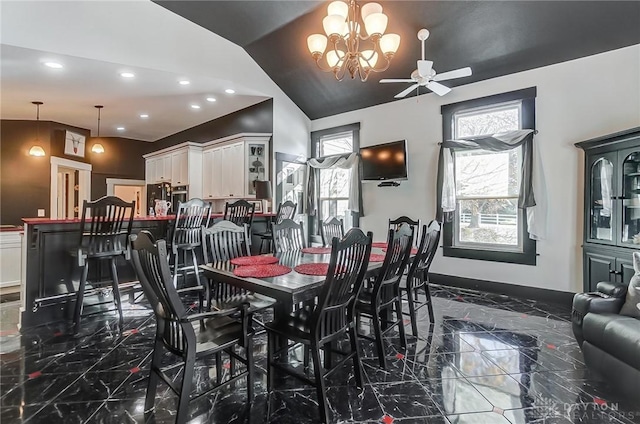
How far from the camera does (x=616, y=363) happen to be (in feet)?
6.86

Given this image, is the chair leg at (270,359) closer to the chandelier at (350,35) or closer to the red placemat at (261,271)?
the red placemat at (261,271)

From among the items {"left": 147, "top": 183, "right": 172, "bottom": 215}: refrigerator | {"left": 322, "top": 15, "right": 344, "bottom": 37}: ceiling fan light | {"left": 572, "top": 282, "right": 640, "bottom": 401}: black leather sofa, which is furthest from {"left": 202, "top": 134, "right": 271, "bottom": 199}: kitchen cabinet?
{"left": 572, "top": 282, "right": 640, "bottom": 401}: black leather sofa

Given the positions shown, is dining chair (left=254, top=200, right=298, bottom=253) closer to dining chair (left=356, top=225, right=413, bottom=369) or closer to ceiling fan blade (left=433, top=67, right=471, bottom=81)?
dining chair (left=356, top=225, right=413, bottom=369)

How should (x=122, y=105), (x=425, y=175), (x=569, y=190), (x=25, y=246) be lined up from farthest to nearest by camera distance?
(x=122, y=105)
(x=425, y=175)
(x=569, y=190)
(x=25, y=246)

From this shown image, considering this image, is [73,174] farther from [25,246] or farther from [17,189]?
[25,246]

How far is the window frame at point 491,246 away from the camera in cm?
420

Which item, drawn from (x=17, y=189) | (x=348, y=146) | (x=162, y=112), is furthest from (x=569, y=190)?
(x=17, y=189)

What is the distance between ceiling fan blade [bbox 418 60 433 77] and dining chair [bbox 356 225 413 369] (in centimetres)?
193

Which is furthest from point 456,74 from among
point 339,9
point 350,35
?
point 339,9

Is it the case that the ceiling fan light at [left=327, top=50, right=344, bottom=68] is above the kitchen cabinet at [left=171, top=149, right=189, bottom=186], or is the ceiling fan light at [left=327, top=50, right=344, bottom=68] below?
above

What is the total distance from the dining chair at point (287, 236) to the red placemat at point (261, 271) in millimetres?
790

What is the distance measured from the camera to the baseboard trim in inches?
157

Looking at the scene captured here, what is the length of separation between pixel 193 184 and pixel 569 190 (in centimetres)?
661

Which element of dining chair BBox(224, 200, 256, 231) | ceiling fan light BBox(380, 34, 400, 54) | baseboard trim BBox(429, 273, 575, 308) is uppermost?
ceiling fan light BBox(380, 34, 400, 54)
